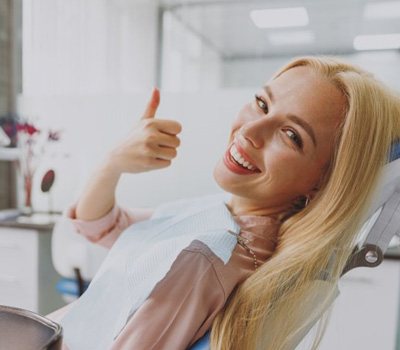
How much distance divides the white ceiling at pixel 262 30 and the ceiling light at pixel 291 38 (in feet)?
0.06

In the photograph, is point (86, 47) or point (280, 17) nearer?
point (280, 17)

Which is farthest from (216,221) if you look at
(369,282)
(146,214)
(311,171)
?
(369,282)

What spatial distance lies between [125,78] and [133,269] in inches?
65.9

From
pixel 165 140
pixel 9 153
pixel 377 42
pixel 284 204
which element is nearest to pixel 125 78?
pixel 9 153

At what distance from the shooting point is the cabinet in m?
1.73

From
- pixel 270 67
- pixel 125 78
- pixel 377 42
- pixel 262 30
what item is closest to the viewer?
pixel 377 42

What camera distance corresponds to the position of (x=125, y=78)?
7.31ft

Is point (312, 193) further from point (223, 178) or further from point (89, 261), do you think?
point (89, 261)

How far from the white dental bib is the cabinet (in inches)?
40.0

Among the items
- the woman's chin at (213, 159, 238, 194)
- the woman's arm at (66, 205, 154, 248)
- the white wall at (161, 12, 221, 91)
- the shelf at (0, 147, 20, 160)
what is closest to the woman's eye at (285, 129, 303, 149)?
the woman's chin at (213, 159, 238, 194)

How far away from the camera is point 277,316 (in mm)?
672

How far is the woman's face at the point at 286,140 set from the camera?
70 centimetres

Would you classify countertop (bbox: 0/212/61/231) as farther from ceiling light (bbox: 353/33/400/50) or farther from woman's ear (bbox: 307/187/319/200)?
ceiling light (bbox: 353/33/400/50)

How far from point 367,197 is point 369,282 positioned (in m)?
0.80
